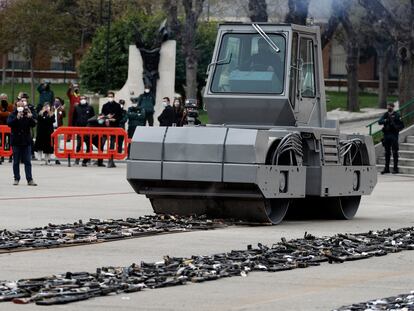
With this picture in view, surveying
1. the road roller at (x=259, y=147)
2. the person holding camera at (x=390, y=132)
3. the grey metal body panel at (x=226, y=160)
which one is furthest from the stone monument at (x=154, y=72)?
the grey metal body panel at (x=226, y=160)

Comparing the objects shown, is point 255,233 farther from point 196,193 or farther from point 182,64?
point 182,64

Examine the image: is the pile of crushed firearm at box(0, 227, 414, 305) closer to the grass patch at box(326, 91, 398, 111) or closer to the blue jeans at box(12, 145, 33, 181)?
the blue jeans at box(12, 145, 33, 181)

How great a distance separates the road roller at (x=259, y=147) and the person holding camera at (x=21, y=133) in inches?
261

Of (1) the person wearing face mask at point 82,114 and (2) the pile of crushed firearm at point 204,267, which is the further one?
(1) the person wearing face mask at point 82,114

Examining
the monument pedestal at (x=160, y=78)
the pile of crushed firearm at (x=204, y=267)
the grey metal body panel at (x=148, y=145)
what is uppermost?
the monument pedestal at (x=160, y=78)

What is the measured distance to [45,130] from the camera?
35.6 m

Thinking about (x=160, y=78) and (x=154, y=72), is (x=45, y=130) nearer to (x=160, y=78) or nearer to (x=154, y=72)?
(x=154, y=72)

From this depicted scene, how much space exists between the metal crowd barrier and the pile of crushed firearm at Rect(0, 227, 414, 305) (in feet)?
61.3

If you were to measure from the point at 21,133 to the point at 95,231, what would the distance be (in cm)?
1002

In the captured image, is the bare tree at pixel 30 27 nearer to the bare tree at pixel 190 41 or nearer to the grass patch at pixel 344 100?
the bare tree at pixel 190 41

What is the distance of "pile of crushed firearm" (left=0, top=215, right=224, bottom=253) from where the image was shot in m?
15.8

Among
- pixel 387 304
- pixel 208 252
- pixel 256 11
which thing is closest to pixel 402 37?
pixel 256 11

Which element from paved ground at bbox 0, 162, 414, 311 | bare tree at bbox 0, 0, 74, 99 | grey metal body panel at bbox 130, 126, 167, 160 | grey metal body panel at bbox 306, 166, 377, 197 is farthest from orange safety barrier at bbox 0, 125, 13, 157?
bare tree at bbox 0, 0, 74, 99

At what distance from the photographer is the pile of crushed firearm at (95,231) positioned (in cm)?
1582
